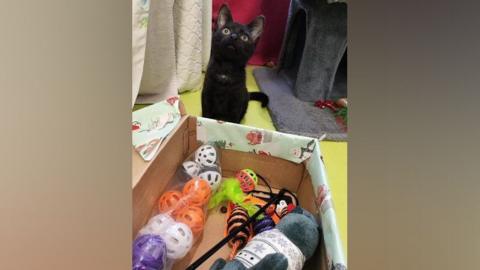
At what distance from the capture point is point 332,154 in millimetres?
1401

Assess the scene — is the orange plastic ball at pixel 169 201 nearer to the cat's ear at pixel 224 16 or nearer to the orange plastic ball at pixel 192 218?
the orange plastic ball at pixel 192 218

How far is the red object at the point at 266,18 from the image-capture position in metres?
2.18

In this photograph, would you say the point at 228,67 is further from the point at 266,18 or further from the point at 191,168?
the point at 266,18

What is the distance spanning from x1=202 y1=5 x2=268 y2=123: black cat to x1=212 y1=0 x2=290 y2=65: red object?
64 centimetres

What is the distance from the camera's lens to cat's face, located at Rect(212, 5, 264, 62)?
144cm

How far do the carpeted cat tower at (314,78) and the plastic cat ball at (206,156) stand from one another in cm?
48

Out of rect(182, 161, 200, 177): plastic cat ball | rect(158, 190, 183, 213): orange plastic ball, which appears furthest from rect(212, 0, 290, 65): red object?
rect(158, 190, 183, 213): orange plastic ball

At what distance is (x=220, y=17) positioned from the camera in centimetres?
150

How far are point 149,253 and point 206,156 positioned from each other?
40 centimetres

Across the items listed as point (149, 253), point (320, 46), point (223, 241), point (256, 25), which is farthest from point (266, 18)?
point (149, 253)
